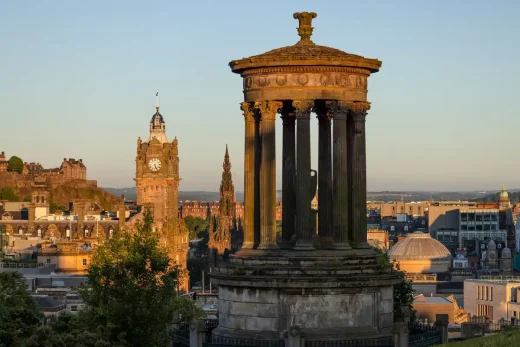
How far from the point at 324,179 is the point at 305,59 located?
165 inches

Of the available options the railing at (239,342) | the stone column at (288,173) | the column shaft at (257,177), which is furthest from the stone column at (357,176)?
the railing at (239,342)

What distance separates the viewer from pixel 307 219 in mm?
64312

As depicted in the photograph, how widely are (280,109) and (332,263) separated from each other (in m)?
6.11

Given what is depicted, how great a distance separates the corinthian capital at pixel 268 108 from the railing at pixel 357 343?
311 inches

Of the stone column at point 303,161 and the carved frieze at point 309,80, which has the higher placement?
the carved frieze at point 309,80

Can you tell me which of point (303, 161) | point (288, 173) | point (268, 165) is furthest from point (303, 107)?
point (288, 173)

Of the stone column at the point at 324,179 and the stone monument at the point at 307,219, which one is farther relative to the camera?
the stone column at the point at 324,179

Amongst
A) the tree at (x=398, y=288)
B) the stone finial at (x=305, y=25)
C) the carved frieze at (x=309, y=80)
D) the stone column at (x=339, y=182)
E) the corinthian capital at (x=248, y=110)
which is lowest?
the tree at (x=398, y=288)

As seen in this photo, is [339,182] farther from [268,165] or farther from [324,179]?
[268,165]

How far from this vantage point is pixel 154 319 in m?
69.5

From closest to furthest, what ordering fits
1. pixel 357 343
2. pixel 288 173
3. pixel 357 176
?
1. pixel 357 343
2. pixel 357 176
3. pixel 288 173

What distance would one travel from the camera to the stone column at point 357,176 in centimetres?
6550

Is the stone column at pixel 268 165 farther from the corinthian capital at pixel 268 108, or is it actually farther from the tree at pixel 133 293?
the tree at pixel 133 293

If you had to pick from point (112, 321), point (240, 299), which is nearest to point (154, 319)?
point (112, 321)
